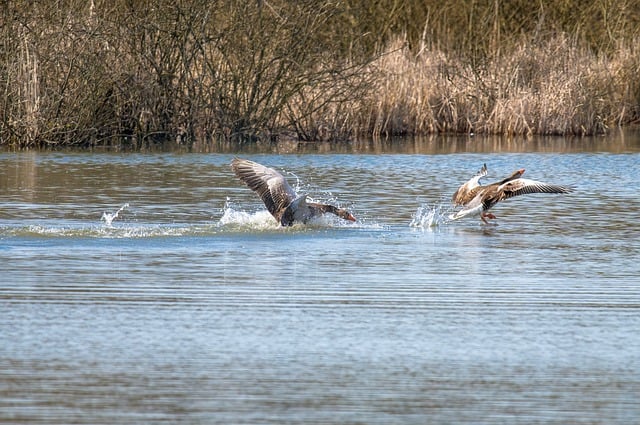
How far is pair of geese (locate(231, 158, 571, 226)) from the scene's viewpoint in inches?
451

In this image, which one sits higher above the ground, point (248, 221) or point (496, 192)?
point (496, 192)

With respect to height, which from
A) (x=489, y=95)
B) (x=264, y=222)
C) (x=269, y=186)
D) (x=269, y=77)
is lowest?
(x=264, y=222)

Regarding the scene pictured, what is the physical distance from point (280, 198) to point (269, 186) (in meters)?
0.22

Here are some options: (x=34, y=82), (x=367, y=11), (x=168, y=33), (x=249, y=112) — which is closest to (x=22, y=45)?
(x=34, y=82)

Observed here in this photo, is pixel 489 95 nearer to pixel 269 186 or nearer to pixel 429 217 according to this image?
pixel 429 217

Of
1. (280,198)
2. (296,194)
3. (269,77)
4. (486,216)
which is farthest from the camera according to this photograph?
(269,77)

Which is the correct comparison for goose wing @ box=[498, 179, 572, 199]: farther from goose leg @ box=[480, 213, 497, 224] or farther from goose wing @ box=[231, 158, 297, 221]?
goose wing @ box=[231, 158, 297, 221]

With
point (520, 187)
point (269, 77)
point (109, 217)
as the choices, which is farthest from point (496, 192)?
point (269, 77)

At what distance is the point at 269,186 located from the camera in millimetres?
11625

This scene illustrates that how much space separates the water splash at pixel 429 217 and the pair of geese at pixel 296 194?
0.16 m

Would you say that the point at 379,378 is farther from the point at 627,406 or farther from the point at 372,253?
the point at 372,253

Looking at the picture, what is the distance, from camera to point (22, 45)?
20750 mm

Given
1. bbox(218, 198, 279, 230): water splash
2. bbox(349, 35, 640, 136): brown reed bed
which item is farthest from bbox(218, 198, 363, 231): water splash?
bbox(349, 35, 640, 136): brown reed bed

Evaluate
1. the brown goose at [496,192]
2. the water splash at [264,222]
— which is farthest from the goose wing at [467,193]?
the water splash at [264,222]
